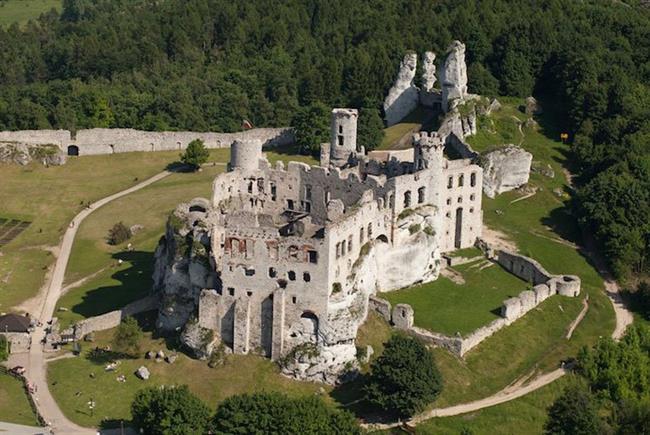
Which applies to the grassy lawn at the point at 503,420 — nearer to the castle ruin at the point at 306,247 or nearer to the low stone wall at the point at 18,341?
the castle ruin at the point at 306,247

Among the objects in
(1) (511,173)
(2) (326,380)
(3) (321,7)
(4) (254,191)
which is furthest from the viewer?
(3) (321,7)

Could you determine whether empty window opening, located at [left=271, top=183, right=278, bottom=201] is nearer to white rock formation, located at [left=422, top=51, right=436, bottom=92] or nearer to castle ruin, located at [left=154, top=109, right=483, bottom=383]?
castle ruin, located at [left=154, top=109, right=483, bottom=383]

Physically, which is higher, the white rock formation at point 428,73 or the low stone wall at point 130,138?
the white rock formation at point 428,73

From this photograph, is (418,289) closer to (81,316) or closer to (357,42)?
(81,316)

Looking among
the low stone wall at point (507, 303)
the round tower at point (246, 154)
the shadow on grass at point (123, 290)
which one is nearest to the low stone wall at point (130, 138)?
the shadow on grass at point (123, 290)

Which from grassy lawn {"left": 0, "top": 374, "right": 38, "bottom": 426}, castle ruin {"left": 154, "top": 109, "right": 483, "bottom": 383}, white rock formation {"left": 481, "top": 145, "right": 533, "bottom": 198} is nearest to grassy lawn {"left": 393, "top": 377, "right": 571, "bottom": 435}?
castle ruin {"left": 154, "top": 109, "right": 483, "bottom": 383}

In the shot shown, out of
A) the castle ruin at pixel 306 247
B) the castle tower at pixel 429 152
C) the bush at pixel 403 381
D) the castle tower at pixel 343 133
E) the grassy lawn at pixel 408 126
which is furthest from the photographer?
the grassy lawn at pixel 408 126

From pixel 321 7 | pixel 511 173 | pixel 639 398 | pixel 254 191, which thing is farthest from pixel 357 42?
pixel 639 398
